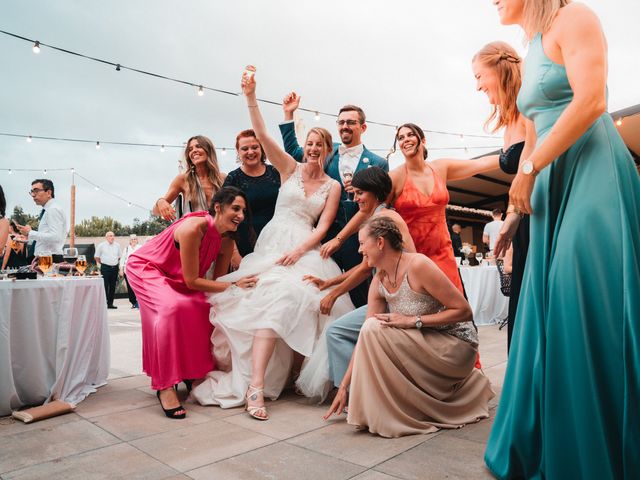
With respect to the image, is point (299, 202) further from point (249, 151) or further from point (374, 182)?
point (374, 182)

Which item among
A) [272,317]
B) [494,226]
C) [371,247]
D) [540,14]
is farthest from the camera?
[494,226]

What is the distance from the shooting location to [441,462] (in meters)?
1.56

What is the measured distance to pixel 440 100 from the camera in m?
10.4

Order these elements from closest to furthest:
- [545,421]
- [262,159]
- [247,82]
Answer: [545,421] → [247,82] → [262,159]

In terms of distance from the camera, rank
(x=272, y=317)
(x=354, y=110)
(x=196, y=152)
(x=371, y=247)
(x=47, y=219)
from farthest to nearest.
A: (x=47, y=219), (x=196, y=152), (x=354, y=110), (x=272, y=317), (x=371, y=247)

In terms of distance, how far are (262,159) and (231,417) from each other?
182 centimetres

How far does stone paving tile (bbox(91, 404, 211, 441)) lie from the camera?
2.02m

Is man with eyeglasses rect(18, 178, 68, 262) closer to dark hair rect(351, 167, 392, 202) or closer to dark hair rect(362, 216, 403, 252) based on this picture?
dark hair rect(351, 167, 392, 202)

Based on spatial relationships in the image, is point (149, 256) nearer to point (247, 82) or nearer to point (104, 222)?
point (247, 82)

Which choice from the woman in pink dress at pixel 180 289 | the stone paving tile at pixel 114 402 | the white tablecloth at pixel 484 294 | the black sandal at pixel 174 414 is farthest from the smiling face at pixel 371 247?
the white tablecloth at pixel 484 294

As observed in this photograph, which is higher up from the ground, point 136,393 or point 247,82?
point 247,82

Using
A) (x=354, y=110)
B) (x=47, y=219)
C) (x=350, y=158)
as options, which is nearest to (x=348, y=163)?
(x=350, y=158)

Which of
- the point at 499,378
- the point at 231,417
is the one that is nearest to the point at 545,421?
the point at 231,417

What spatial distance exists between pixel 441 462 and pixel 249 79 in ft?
7.43
